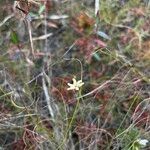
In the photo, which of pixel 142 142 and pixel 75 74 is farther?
pixel 75 74

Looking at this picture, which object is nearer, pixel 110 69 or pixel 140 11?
pixel 110 69

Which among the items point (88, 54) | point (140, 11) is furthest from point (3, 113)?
point (140, 11)

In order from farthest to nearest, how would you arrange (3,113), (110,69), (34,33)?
(34,33), (110,69), (3,113)

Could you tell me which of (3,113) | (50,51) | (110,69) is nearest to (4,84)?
(3,113)

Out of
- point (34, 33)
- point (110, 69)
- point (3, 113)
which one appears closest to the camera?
point (3, 113)

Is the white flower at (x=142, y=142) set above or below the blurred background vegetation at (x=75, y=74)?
below

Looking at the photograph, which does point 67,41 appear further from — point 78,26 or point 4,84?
point 4,84

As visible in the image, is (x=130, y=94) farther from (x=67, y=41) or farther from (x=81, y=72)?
(x=67, y=41)

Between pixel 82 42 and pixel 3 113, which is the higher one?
pixel 82 42

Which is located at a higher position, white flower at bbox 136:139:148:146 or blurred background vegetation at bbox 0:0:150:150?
blurred background vegetation at bbox 0:0:150:150
